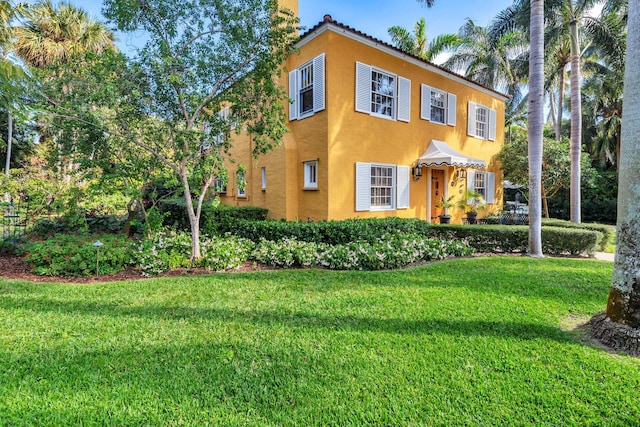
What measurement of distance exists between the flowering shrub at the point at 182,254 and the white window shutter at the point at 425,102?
9014mm

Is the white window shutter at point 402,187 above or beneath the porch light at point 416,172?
beneath

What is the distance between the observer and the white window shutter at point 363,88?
1071 cm

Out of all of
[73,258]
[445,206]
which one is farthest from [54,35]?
[445,206]

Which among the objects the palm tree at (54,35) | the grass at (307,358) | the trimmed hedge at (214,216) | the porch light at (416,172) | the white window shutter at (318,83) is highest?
the palm tree at (54,35)

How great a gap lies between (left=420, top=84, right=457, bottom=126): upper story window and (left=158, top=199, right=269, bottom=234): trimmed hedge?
7787 mm

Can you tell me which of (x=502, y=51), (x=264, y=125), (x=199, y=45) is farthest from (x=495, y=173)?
(x=199, y=45)

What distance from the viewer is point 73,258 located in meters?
6.82

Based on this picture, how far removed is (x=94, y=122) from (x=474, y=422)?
815cm

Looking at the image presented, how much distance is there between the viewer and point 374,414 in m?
2.62

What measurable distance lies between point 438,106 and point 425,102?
4.12 feet

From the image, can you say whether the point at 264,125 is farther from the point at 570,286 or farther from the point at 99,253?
the point at 570,286

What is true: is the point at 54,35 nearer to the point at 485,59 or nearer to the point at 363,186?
the point at 363,186

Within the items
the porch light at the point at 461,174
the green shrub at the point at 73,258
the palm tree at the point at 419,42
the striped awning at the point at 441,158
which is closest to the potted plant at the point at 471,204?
the porch light at the point at 461,174

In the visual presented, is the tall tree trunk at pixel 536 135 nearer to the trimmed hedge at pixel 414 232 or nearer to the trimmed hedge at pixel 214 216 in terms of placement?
the trimmed hedge at pixel 414 232
